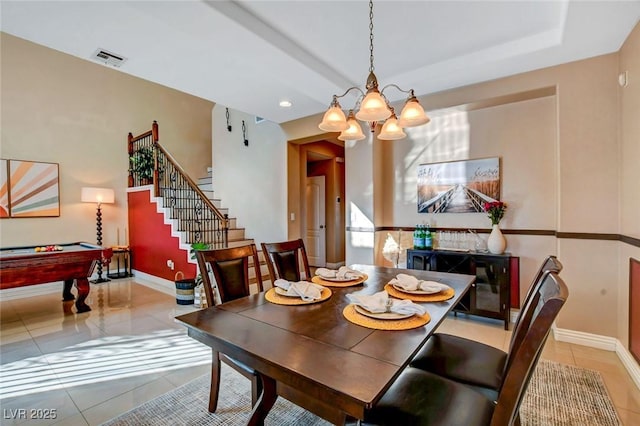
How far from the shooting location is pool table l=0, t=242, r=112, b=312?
10.8 feet

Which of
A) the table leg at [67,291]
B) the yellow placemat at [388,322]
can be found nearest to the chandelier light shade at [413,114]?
the yellow placemat at [388,322]

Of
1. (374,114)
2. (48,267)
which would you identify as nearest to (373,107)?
(374,114)

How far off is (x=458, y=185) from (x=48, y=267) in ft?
16.5

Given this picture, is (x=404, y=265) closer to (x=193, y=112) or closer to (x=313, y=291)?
(x=313, y=291)

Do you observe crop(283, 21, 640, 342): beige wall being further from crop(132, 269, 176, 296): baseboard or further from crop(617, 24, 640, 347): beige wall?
crop(132, 269, 176, 296): baseboard

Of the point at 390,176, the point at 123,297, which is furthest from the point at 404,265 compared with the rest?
the point at 123,297

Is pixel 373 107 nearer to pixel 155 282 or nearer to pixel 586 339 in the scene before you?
pixel 586 339

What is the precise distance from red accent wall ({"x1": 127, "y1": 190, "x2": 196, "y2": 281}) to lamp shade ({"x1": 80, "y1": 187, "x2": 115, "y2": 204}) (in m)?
0.46

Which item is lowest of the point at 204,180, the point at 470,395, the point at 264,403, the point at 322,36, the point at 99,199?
the point at 264,403

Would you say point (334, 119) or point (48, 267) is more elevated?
point (334, 119)

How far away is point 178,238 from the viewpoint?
A: 5102mm

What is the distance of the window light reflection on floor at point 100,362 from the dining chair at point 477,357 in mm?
2010

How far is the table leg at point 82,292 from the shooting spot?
3.94 metres

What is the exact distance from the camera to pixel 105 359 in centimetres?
275
